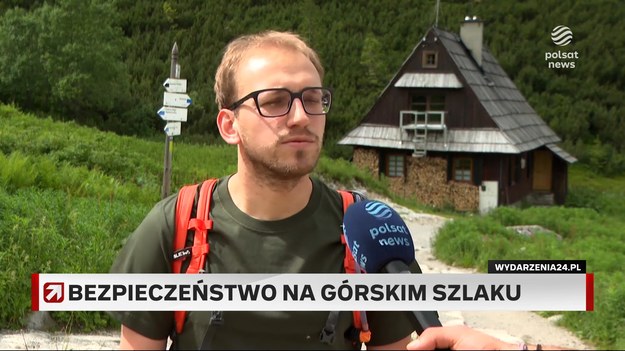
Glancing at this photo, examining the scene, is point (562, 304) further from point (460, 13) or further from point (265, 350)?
point (460, 13)

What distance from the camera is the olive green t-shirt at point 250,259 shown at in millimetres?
2088

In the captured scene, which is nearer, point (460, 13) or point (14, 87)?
point (14, 87)

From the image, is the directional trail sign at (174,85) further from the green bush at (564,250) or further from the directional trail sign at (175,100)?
the green bush at (564,250)

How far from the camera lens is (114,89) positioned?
27.2 meters

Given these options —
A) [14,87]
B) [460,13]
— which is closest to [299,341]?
[14,87]

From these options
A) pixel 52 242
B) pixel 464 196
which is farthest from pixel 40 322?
pixel 464 196

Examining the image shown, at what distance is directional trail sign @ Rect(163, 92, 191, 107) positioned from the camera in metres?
8.35

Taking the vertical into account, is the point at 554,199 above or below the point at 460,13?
below

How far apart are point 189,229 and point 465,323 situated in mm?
5600

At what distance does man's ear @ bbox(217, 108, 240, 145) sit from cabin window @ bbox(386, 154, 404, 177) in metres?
23.2

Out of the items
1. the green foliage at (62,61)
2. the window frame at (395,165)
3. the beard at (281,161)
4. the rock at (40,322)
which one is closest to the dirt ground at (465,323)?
the rock at (40,322)

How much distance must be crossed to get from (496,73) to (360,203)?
27199 mm

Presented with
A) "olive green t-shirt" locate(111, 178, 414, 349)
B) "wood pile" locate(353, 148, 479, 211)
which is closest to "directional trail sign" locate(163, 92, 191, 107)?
"olive green t-shirt" locate(111, 178, 414, 349)

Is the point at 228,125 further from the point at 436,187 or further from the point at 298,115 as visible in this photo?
the point at 436,187
